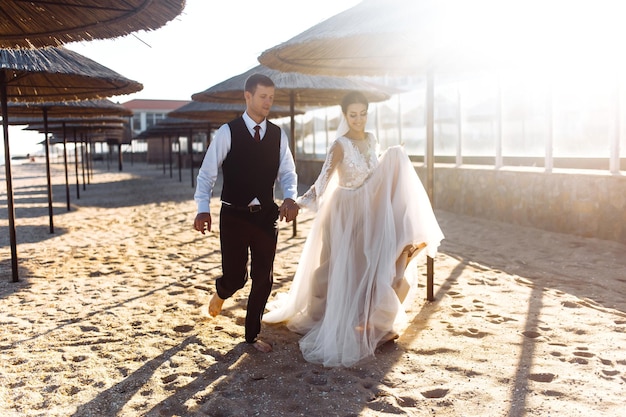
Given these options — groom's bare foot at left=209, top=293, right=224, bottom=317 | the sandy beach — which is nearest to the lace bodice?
groom's bare foot at left=209, top=293, right=224, bottom=317

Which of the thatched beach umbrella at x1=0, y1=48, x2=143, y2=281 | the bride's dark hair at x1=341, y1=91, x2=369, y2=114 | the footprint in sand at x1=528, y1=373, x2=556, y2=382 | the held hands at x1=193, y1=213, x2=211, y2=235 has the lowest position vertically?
the footprint in sand at x1=528, y1=373, x2=556, y2=382

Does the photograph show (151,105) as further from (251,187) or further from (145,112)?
(251,187)

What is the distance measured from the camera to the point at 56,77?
6684 millimetres

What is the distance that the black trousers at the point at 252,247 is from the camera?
135 inches

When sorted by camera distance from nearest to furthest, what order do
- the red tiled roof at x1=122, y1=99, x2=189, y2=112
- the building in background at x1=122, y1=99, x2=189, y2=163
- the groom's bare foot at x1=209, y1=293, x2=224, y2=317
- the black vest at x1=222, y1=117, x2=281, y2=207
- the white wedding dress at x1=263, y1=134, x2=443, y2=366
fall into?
the black vest at x1=222, y1=117, x2=281, y2=207 < the white wedding dress at x1=263, y1=134, x2=443, y2=366 < the groom's bare foot at x1=209, y1=293, x2=224, y2=317 < the building in background at x1=122, y1=99, x2=189, y2=163 < the red tiled roof at x1=122, y1=99, x2=189, y2=112

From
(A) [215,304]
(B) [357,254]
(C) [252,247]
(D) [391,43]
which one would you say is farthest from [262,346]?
(D) [391,43]

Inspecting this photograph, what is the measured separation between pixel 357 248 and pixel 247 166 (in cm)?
92

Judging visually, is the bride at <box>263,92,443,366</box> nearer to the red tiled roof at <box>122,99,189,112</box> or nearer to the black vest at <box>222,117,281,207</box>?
the black vest at <box>222,117,281,207</box>

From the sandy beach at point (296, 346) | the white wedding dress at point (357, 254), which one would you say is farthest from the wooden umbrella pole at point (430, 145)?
the white wedding dress at point (357, 254)

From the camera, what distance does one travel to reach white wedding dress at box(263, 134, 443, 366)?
3529 mm

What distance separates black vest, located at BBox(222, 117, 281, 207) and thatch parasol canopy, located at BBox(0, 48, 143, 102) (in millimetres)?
3117

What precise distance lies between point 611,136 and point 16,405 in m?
7.20

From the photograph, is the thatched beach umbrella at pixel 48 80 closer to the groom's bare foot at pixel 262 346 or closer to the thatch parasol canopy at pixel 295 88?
the thatch parasol canopy at pixel 295 88

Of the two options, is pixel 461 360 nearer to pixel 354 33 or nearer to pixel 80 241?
pixel 354 33
